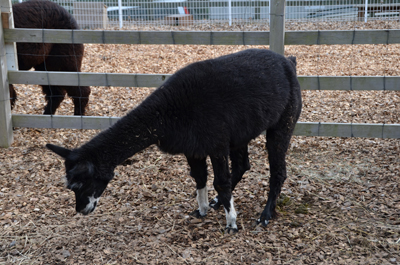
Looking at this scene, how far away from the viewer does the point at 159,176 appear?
4902 mm

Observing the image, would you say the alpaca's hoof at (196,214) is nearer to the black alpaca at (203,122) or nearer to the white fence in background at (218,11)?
the black alpaca at (203,122)

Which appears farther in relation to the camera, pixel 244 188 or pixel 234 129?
pixel 244 188

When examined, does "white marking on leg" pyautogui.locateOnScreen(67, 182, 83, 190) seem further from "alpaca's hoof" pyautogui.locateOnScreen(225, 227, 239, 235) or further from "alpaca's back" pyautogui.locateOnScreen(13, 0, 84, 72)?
"alpaca's back" pyautogui.locateOnScreen(13, 0, 84, 72)

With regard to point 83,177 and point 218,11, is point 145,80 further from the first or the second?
point 218,11

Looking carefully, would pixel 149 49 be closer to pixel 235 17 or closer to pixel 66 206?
pixel 235 17

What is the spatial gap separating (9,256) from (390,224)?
11.3ft

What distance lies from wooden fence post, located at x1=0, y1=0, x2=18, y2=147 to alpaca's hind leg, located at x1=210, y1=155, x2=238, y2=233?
351 cm

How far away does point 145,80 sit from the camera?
514 centimetres

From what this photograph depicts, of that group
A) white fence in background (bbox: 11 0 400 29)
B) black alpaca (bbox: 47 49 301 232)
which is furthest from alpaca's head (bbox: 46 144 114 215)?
white fence in background (bbox: 11 0 400 29)

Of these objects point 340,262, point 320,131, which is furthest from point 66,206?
point 320,131

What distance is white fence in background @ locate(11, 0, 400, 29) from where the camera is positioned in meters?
11.5

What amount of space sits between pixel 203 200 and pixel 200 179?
240 millimetres

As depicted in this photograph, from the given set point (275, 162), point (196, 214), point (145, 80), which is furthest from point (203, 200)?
point (145, 80)

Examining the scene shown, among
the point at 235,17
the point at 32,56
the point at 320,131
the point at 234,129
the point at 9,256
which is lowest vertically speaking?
Result: the point at 9,256
